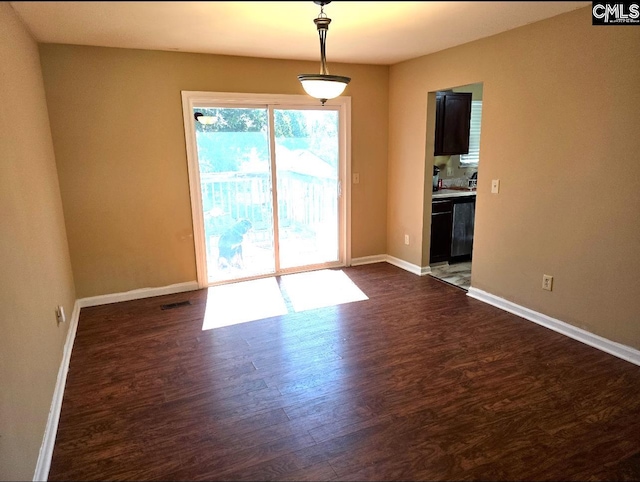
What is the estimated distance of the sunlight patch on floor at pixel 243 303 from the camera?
3.64 metres

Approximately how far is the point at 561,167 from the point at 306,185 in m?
2.62

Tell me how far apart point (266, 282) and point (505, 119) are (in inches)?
114

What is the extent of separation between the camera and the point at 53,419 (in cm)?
221

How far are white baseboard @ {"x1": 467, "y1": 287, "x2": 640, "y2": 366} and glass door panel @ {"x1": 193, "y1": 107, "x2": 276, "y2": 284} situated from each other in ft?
7.84

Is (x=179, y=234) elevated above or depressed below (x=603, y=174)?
below

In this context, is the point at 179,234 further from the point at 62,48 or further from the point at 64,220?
the point at 62,48

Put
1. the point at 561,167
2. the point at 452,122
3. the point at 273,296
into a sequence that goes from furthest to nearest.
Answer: the point at 452,122, the point at 273,296, the point at 561,167

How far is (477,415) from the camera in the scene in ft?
7.43

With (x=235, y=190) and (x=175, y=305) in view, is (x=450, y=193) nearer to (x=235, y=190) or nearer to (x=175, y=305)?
(x=235, y=190)

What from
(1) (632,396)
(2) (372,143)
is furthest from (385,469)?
(2) (372,143)

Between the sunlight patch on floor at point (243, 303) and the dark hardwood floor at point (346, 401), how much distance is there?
0.14 metres

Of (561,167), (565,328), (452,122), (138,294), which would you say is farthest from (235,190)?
(565,328)

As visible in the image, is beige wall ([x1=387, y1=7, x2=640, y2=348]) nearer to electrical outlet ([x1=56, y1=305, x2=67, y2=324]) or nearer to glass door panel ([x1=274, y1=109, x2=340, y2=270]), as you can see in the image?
glass door panel ([x1=274, y1=109, x2=340, y2=270])

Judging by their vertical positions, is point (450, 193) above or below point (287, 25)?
below
